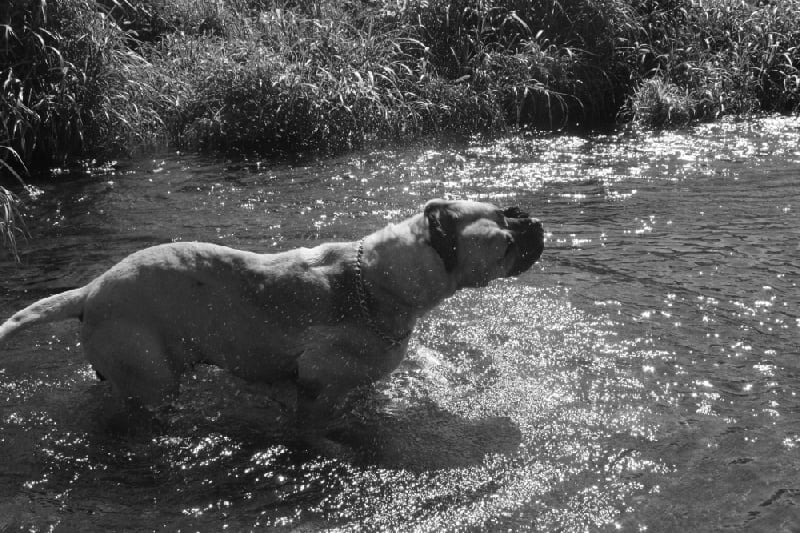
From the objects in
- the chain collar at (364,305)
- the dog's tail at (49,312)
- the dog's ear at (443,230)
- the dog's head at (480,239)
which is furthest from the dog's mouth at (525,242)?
the dog's tail at (49,312)

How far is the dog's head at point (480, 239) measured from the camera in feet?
15.2

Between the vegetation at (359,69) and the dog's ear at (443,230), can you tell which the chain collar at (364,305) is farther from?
the vegetation at (359,69)

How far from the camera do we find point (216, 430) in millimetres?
4957

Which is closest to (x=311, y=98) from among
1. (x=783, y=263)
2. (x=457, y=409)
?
(x=783, y=263)

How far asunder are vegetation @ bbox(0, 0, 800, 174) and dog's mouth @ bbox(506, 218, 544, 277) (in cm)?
693

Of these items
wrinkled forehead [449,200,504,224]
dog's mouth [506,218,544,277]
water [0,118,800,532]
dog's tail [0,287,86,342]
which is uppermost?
wrinkled forehead [449,200,504,224]

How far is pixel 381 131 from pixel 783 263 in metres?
5.90

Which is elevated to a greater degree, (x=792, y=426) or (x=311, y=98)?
(x=311, y=98)

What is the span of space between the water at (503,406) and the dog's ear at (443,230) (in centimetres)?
96

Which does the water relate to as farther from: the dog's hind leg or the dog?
the dog

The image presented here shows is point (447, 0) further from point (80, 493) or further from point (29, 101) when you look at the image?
point (80, 493)

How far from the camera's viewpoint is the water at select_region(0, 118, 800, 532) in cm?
421

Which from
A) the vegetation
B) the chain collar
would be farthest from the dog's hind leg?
the vegetation

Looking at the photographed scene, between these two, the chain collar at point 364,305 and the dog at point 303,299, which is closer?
the dog at point 303,299
